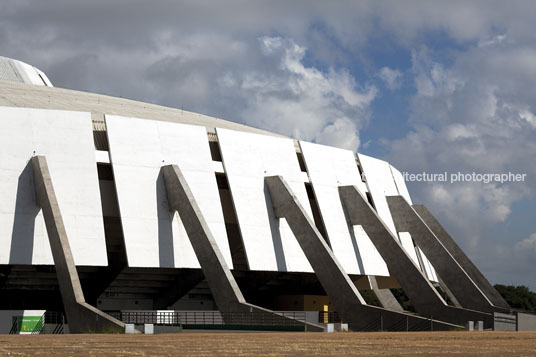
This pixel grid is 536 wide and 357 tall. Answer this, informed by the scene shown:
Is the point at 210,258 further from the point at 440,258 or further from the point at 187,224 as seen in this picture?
the point at 440,258

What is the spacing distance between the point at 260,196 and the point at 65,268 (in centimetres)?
1120

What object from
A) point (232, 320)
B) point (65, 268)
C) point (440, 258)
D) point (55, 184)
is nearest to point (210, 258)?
point (232, 320)

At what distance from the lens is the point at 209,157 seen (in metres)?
37.3

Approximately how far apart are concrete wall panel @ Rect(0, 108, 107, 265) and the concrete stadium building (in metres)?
0.05

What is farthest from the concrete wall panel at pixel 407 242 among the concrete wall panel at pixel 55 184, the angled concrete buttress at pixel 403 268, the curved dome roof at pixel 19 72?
the curved dome roof at pixel 19 72

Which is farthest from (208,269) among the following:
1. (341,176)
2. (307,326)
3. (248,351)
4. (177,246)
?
(248,351)

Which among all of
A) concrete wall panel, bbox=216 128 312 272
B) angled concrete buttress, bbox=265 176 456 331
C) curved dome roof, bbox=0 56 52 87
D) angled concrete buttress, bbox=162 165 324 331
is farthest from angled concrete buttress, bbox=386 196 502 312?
curved dome roof, bbox=0 56 52 87

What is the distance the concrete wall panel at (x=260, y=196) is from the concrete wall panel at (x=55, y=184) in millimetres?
6628

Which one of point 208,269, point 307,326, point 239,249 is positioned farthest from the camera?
point 239,249

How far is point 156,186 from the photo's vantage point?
116ft

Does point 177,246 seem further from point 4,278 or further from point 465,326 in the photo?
point 465,326

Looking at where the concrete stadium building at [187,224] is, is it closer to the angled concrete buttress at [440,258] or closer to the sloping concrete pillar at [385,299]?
the angled concrete buttress at [440,258]

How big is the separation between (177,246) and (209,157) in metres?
4.83

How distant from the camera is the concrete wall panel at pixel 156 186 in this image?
1341 inches
